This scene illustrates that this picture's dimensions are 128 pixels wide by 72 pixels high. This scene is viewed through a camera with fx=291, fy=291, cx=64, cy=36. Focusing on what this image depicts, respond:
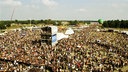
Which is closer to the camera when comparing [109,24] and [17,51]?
[17,51]

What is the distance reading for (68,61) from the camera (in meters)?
33.3

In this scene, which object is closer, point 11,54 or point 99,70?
point 99,70

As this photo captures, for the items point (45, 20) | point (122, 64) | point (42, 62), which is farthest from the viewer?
point (45, 20)

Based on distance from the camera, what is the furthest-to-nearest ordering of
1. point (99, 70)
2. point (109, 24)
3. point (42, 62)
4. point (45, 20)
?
point (45, 20), point (109, 24), point (42, 62), point (99, 70)

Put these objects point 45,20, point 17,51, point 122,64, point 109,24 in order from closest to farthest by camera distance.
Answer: point 122,64 < point 17,51 < point 109,24 < point 45,20

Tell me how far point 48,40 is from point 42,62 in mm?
18315

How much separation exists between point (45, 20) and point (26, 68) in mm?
163720

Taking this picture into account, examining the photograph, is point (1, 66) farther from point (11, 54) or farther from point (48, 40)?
point (48, 40)

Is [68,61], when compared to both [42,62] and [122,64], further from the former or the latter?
[122,64]

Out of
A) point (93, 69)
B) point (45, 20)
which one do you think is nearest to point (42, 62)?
point (93, 69)

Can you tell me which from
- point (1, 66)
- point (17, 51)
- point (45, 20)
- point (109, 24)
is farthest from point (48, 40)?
point (45, 20)

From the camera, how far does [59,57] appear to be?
1378 inches

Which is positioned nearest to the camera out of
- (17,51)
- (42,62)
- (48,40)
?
(42,62)

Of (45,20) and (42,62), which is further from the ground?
(42,62)
